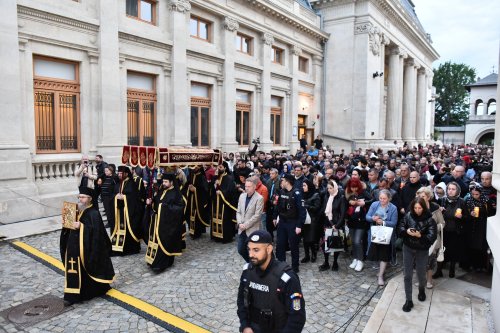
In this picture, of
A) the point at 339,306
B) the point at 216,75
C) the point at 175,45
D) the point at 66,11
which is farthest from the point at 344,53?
the point at 339,306

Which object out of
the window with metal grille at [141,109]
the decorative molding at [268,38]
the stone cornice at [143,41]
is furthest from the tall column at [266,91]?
the window with metal grille at [141,109]

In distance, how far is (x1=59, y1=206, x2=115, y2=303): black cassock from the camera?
5.78 m

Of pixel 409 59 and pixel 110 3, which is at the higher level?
pixel 409 59

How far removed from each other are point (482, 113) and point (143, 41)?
212 feet

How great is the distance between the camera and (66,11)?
38.5 ft

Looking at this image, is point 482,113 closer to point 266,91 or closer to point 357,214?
point 266,91

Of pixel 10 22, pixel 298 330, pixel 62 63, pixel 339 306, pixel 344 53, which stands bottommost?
pixel 339 306

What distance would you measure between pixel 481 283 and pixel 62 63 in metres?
13.2

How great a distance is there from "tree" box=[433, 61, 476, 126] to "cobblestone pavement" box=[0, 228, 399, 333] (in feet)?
260

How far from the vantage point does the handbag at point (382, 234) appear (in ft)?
20.8

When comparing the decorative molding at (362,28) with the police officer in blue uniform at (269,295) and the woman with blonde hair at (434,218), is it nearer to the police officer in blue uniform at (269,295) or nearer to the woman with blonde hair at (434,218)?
the woman with blonde hair at (434,218)

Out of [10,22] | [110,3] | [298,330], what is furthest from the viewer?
[110,3]

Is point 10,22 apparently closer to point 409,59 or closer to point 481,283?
point 481,283

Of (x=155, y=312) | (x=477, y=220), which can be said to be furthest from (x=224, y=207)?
(x=477, y=220)
